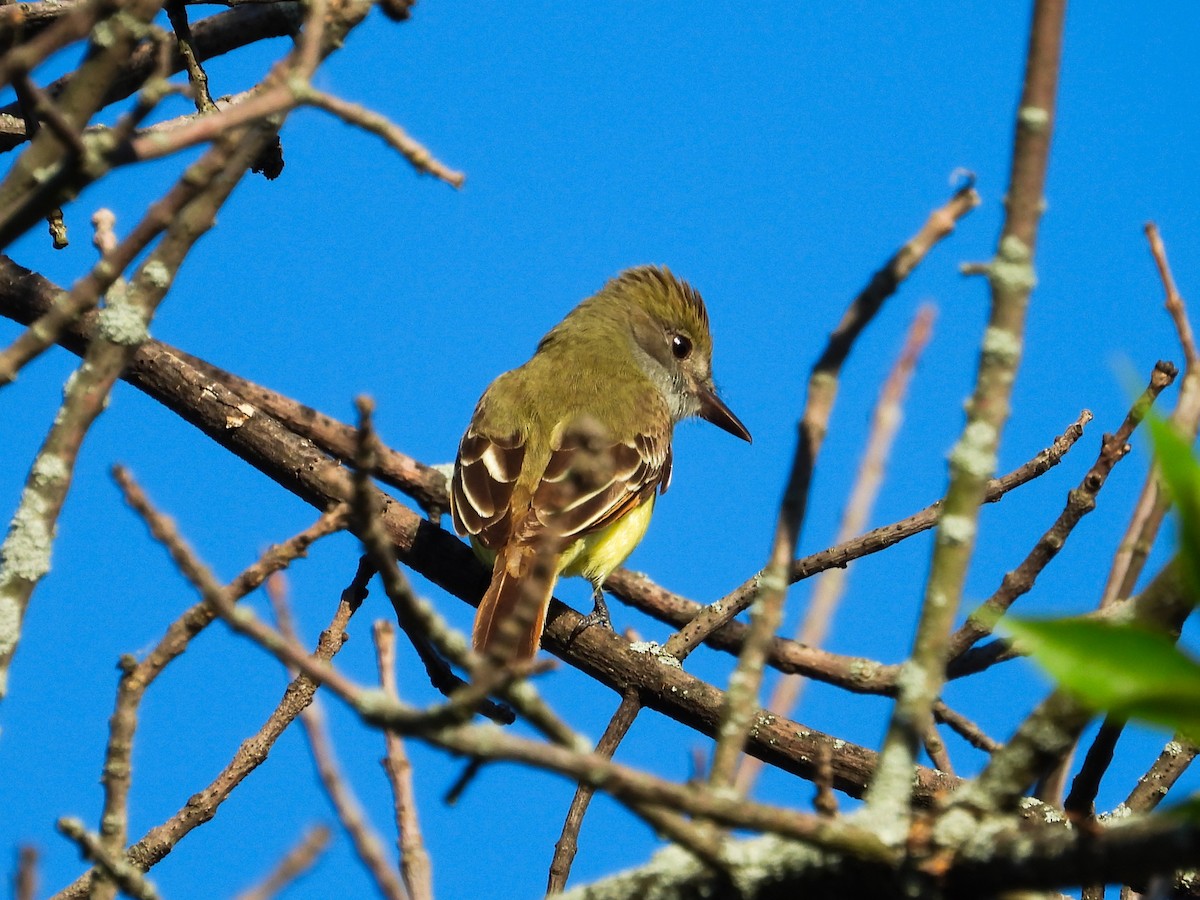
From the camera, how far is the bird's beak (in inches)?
371

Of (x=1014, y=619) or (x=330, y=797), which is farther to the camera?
(x=330, y=797)

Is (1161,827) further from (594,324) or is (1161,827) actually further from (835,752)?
(594,324)

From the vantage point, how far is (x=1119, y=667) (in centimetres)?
126

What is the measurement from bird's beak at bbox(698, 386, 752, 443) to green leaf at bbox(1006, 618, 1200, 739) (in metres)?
8.13

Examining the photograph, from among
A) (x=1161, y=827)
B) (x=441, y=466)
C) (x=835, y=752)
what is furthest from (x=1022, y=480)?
(x=1161, y=827)

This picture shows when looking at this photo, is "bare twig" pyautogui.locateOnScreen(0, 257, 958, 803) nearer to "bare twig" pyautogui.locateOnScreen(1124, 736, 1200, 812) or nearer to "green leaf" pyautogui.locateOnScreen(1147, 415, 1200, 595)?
"bare twig" pyautogui.locateOnScreen(1124, 736, 1200, 812)

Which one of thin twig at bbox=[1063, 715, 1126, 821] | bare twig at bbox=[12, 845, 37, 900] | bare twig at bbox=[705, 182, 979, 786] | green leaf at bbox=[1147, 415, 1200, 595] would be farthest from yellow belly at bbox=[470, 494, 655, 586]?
green leaf at bbox=[1147, 415, 1200, 595]

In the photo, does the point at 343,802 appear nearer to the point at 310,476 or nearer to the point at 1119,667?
the point at 1119,667

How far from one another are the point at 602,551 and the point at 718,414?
8.45 feet

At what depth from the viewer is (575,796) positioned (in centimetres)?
428

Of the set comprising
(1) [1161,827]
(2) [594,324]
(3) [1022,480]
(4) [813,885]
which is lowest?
(1) [1161,827]

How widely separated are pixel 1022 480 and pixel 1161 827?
3.75m

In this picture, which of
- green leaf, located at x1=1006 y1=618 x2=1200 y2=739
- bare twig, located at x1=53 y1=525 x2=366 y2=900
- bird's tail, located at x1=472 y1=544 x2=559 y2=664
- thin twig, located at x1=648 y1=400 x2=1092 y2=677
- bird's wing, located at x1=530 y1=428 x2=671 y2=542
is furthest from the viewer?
bird's wing, located at x1=530 y1=428 x2=671 y2=542

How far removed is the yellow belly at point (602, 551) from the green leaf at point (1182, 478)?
17.8 ft
